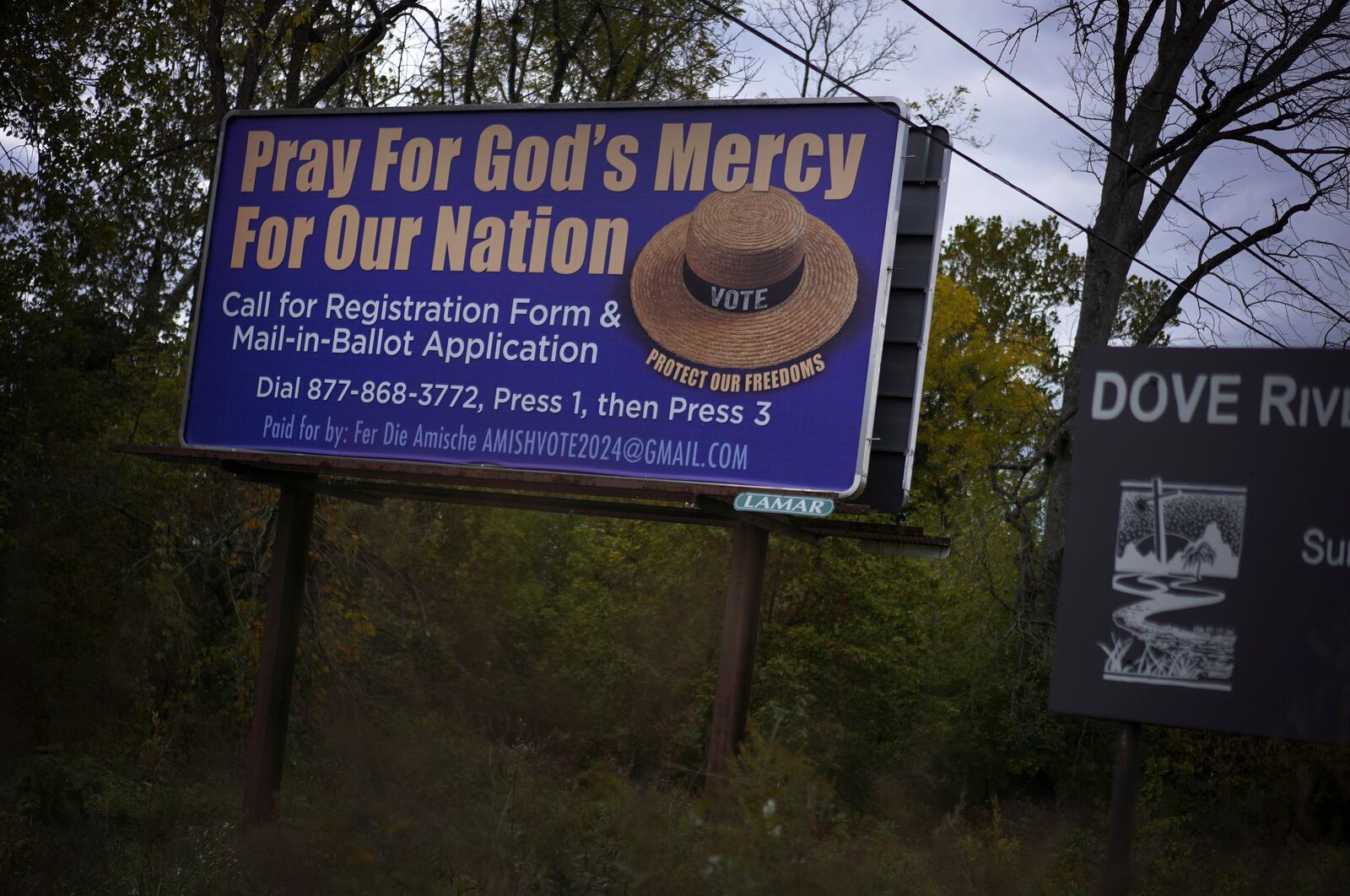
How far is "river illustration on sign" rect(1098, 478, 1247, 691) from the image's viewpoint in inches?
210

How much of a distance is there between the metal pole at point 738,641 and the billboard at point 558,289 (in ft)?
1.89

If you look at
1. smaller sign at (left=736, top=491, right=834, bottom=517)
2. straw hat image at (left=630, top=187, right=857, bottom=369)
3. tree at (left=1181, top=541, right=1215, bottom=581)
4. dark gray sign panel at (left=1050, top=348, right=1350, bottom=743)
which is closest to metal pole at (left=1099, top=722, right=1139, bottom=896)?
dark gray sign panel at (left=1050, top=348, right=1350, bottom=743)

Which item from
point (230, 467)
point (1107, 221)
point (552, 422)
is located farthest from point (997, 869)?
point (1107, 221)

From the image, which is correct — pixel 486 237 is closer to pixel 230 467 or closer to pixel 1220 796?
pixel 230 467

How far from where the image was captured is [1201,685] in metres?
5.30

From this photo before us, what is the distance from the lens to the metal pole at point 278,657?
9.77 metres

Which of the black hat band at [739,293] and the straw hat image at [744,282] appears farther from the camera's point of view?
the black hat band at [739,293]

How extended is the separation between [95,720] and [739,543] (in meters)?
10.1

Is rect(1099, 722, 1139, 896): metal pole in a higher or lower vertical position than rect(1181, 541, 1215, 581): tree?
lower

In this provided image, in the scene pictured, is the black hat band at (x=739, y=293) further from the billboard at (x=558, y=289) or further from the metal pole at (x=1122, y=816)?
the metal pole at (x=1122, y=816)

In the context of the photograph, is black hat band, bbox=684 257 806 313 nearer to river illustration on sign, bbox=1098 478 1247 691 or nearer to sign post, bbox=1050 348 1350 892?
sign post, bbox=1050 348 1350 892

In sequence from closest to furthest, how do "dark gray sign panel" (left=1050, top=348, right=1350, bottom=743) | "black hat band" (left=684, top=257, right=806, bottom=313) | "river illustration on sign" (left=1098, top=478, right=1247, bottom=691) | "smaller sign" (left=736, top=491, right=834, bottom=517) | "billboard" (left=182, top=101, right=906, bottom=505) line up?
"dark gray sign panel" (left=1050, top=348, right=1350, bottom=743) → "river illustration on sign" (left=1098, top=478, right=1247, bottom=691) → "smaller sign" (left=736, top=491, right=834, bottom=517) → "billboard" (left=182, top=101, right=906, bottom=505) → "black hat band" (left=684, top=257, right=806, bottom=313)

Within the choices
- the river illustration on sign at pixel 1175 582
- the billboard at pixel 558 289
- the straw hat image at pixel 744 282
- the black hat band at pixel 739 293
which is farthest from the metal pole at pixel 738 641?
the river illustration on sign at pixel 1175 582

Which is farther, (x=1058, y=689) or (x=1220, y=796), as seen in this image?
(x=1220, y=796)
